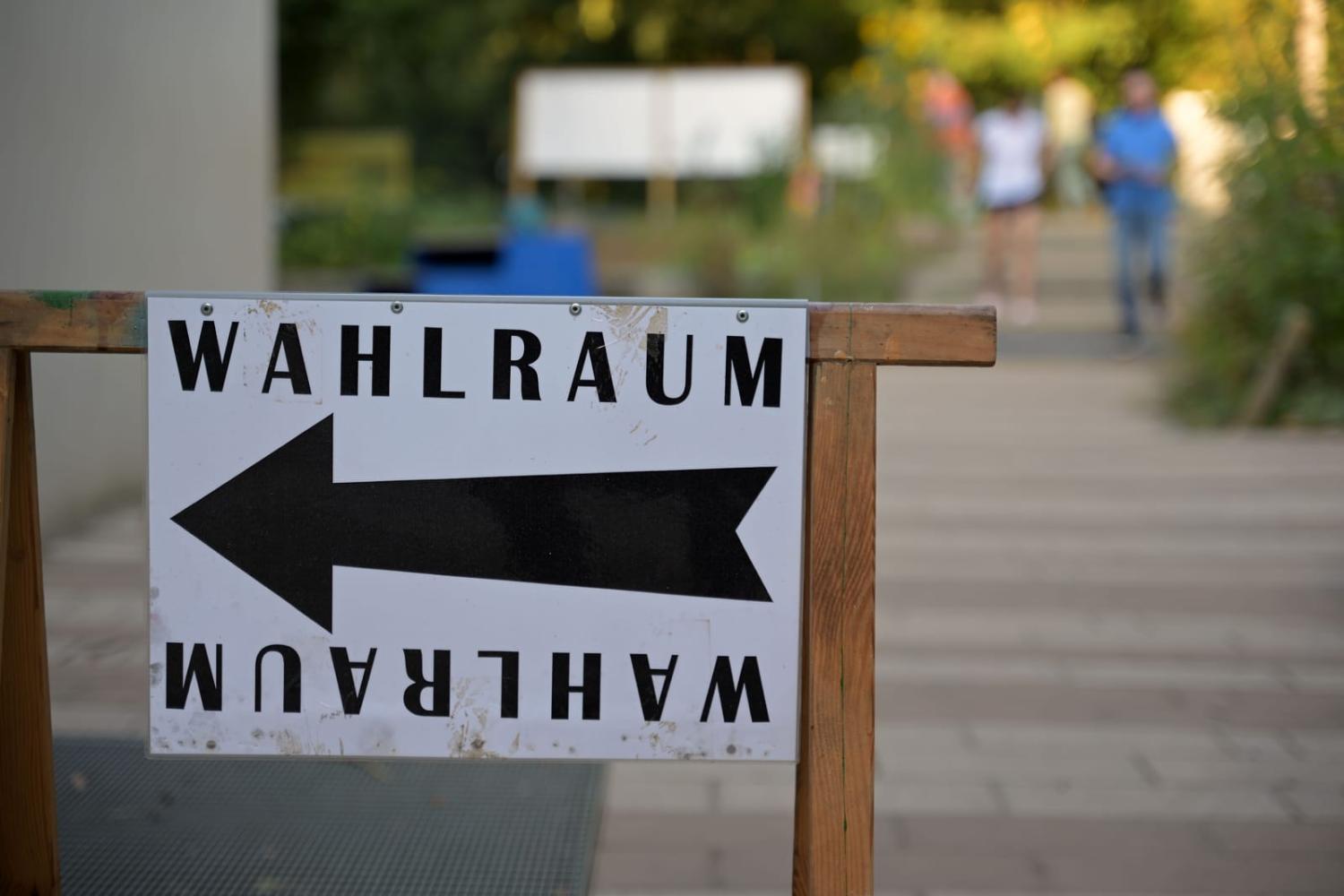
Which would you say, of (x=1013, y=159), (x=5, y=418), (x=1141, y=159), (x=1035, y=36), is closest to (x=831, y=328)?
(x=5, y=418)

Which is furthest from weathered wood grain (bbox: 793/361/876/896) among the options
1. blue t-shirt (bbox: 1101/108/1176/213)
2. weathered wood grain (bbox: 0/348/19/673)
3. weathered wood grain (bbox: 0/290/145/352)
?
blue t-shirt (bbox: 1101/108/1176/213)

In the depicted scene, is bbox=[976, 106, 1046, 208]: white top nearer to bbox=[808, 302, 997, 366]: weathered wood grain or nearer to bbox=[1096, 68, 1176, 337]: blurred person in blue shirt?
bbox=[1096, 68, 1176, 337]: blurred person in blue shirt

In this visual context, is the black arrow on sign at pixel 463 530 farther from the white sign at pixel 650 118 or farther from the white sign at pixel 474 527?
the white sign at pixel 650 118

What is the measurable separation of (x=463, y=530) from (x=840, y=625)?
1.82ft

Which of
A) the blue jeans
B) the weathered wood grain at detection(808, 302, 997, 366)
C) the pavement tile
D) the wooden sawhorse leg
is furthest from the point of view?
the blue jeans

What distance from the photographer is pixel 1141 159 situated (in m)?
11.0

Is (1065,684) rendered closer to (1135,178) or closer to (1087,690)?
(1087,690)

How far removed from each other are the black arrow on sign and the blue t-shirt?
9.59 m

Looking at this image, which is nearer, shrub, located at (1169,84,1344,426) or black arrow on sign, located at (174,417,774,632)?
black arrow on sign, located at (174,417,774,632)

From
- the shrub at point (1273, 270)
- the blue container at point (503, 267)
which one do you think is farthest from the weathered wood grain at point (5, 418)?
the blue container at point (503, 267)

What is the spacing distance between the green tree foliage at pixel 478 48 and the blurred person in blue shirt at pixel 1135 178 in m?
17.6

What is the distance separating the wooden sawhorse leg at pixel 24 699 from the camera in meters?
2.42

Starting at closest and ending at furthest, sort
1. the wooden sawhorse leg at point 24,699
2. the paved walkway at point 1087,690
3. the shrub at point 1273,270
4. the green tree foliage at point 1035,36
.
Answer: the wooden sawhorse leg at point 24,699, the paved walkway at point 1087,690, the shrub at point 1273,270, the green tree foliage at point 1035,36

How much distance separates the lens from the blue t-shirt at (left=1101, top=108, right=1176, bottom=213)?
36.3 ft
